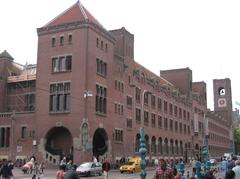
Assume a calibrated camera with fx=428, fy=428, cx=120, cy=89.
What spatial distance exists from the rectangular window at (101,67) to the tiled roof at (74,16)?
539 cm

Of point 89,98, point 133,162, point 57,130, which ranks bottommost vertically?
point 133,162

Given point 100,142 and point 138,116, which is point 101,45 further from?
point 138,116

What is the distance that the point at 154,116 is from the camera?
8119 cm

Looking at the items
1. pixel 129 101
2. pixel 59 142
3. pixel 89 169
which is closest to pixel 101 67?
pixel 129 101

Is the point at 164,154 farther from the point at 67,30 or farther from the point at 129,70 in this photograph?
the point at 67,30

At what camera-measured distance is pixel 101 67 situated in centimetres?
6003

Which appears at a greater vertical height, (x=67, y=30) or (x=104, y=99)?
(x=67, y=30)

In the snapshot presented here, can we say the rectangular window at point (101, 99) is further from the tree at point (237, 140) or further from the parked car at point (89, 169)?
the tree at point (237, 140)

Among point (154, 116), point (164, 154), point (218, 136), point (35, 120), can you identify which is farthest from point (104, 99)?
point (218, 136)

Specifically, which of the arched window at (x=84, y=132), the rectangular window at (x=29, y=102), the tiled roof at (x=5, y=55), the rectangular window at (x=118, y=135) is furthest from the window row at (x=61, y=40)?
the tiled roof at (x=5, y=55)

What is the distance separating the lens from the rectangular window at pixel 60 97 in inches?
2227

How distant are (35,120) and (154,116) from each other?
29.1 meters

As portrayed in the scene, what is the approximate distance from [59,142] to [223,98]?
359 feet

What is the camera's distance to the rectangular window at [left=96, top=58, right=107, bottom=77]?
194ft
